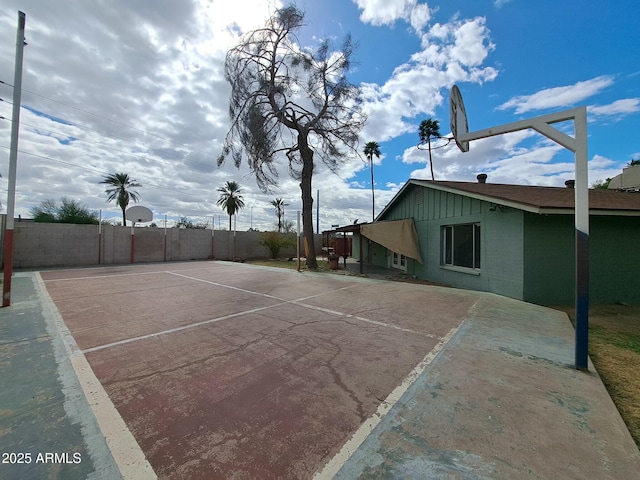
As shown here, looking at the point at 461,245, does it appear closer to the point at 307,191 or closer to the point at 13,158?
the point at 307,191

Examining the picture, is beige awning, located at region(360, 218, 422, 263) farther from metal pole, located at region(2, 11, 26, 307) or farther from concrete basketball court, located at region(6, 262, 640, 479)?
metal pole, located at region(2, 11, 26, 307)

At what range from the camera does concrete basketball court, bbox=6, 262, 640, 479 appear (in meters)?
1.84

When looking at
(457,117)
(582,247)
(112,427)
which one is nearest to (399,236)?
(457,117)

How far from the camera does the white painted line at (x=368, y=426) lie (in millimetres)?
1763

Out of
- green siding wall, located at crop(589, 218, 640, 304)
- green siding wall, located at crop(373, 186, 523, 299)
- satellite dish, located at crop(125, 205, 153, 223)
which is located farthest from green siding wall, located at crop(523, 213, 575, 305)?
satellite dish, located at crop(125, 205, 153, 223)

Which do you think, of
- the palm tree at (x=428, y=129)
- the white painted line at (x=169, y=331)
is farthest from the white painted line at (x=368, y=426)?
the palm tree at (x=428, y=129)

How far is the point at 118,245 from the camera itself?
17.0 meters

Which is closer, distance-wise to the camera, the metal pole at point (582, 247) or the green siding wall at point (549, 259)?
the metal pole at point (582, 247)

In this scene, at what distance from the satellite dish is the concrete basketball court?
15915mm

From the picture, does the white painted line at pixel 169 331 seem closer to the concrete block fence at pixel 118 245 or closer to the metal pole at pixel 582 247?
the metal pole at pixel 582 247

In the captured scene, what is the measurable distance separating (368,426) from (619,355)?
4093 mm

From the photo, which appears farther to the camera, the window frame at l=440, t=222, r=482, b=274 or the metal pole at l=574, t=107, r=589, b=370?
the window frame at l=440, t=222, r=482, b=274

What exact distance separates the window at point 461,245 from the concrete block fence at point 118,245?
15.9 meters

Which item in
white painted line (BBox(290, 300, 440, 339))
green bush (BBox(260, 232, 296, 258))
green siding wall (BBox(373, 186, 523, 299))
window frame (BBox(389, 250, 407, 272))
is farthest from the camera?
green bush (BBox(260, 232, 296, 258))
